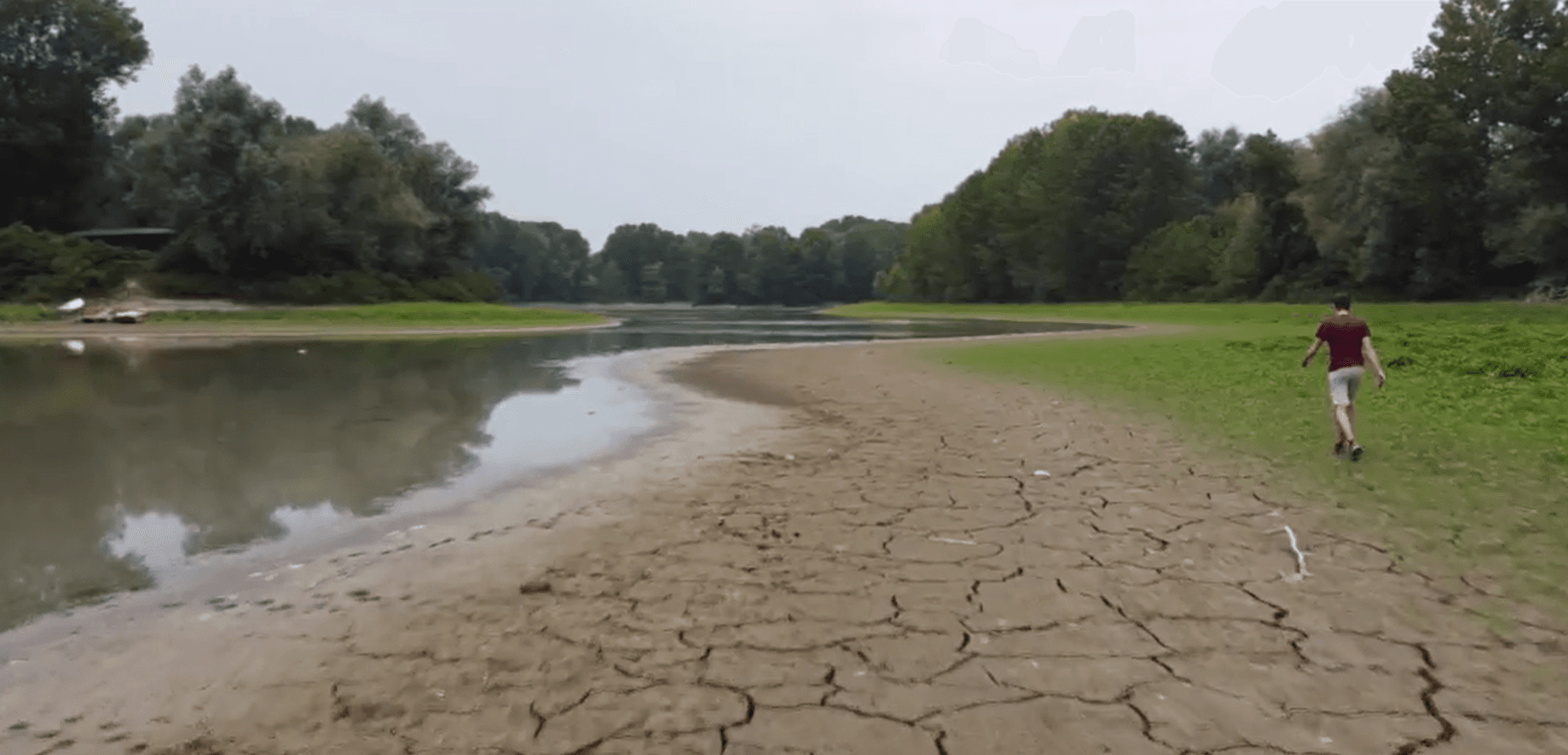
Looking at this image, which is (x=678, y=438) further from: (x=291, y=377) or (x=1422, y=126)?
(x=1422, y=126)

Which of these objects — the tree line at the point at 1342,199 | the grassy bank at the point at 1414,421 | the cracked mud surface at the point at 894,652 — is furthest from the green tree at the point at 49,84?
the tree line at the point at 1342,199

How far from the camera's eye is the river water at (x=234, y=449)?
21.0 ft

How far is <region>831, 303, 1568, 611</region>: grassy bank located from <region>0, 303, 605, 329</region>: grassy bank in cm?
3657

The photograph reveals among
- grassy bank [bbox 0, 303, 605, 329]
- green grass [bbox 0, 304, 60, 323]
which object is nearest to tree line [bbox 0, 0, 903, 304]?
green grass [bbox 0, 304, 60, 323]

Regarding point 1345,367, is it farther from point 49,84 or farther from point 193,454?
point 49,84

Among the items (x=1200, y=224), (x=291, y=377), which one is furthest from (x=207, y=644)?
(x=1200, y=224)

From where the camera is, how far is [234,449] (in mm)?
10352

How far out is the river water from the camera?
21.0 ft

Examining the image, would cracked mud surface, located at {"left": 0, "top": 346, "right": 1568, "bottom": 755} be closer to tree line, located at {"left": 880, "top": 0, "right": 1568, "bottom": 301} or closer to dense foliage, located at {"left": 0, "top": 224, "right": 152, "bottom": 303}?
tree line, located at {"left": 880, "top": 0, "right": 1568, "bottom": 301}

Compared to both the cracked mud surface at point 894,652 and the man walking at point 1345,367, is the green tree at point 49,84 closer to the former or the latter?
the cracked mud surface at point 894,652

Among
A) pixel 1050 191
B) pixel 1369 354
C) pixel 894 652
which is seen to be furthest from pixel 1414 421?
pixel 1050 191

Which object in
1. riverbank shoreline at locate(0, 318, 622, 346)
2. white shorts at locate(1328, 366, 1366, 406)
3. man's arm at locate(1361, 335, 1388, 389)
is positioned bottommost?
riverbank shoreline at locate(0, 318, 622, 346)

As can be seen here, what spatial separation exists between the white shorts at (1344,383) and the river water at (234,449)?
8.30m

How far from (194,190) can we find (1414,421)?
64.4 metres
